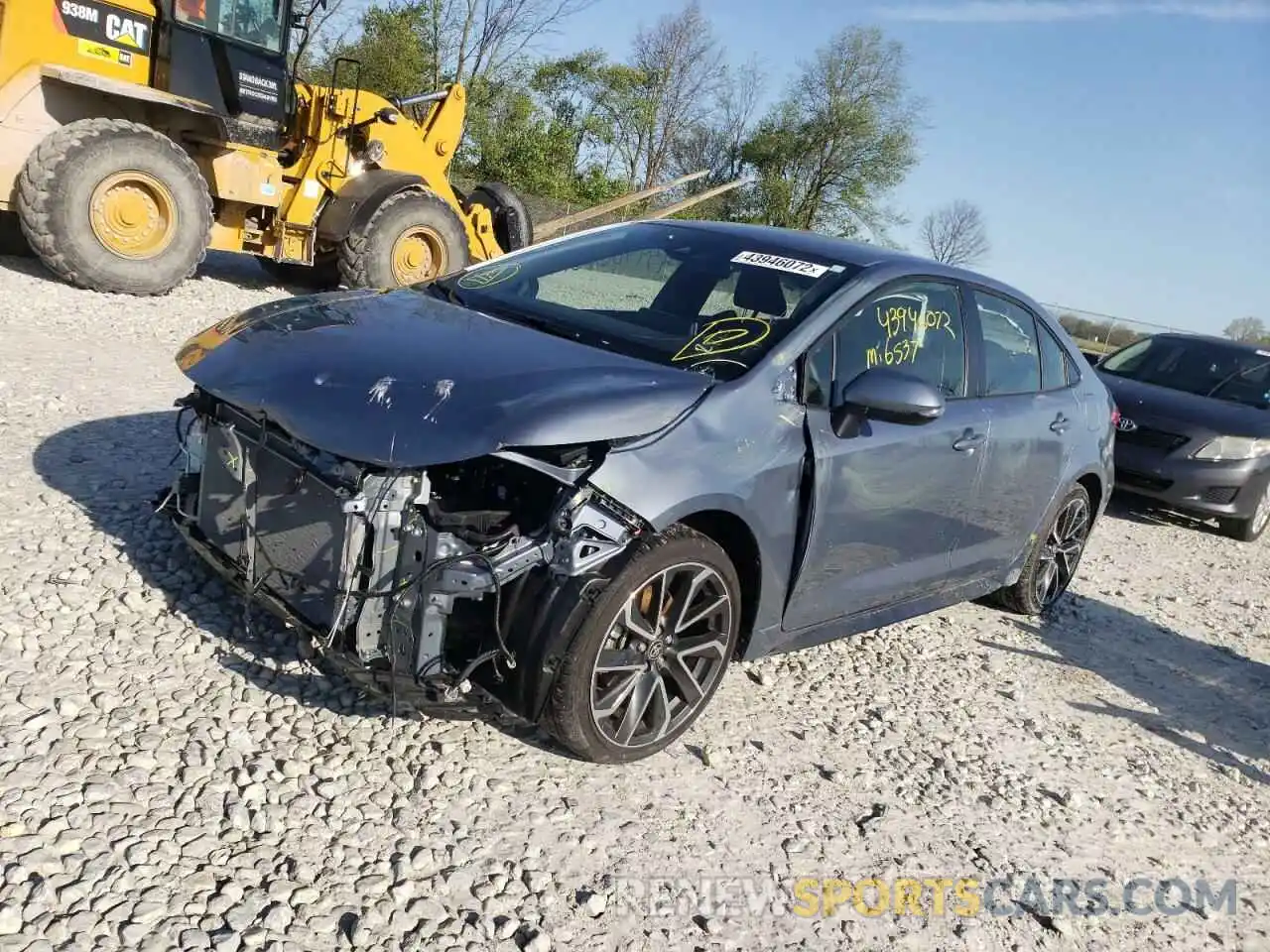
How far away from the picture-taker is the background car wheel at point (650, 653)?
10.0 feet

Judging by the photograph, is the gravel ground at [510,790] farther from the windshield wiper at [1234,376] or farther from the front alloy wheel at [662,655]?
the windshield wiper at [1234,376]

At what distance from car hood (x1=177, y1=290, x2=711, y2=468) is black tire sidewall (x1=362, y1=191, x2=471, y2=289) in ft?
20.3

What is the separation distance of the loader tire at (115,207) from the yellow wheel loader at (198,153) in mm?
11

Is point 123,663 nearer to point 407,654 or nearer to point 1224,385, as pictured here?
point 407,654

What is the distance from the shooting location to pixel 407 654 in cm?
294

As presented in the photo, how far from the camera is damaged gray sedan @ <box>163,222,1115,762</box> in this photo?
294 centimetres

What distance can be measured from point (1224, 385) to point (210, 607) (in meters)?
9.01

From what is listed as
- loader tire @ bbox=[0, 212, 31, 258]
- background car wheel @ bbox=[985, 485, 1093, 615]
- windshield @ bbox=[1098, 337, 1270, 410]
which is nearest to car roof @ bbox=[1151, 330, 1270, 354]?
windshield @ bbox=[1098, 337, 1270, 410]

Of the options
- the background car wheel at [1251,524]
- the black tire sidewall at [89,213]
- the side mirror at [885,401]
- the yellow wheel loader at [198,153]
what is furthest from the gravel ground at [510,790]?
the background car wheel at [1251,524]

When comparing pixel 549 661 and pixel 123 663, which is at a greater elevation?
pixel 549 661

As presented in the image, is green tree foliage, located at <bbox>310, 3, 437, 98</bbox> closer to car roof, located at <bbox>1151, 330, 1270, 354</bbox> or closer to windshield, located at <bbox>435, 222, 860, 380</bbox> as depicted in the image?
car roof, located at <bbox>1151, 330, 1270, 354</bbox>

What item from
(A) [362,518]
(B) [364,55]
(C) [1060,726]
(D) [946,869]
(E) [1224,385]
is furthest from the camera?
(B) [364,55]

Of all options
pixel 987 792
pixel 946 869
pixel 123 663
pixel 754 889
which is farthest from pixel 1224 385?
pixel 123 663

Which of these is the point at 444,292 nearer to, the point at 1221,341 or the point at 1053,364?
the point at 1053,364
